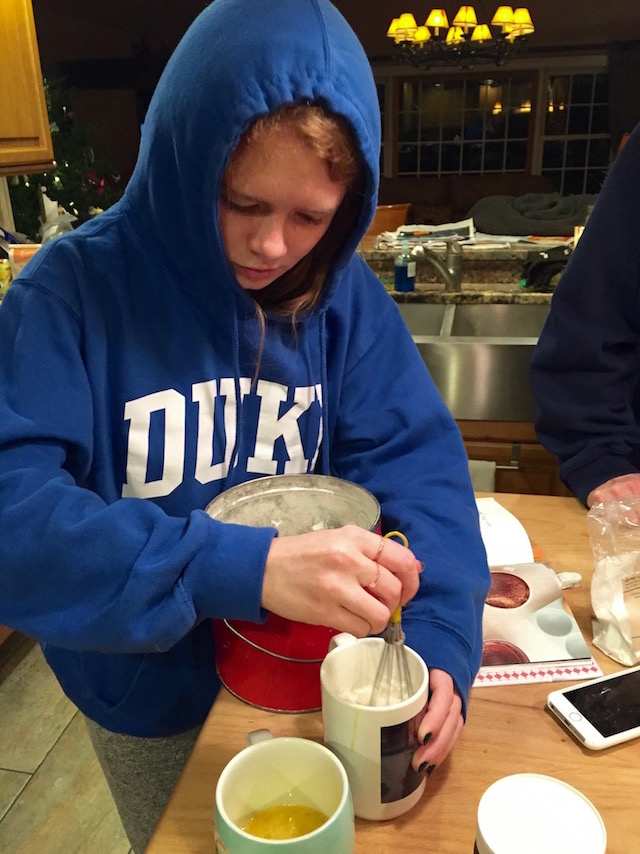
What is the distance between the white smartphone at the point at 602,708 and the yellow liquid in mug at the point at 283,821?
10.7 inches

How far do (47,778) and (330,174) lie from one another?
1762 millimetres

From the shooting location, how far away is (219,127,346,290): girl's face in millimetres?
658

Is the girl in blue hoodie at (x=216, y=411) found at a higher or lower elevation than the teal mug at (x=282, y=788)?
higher

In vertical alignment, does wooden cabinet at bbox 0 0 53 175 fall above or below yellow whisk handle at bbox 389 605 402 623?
above

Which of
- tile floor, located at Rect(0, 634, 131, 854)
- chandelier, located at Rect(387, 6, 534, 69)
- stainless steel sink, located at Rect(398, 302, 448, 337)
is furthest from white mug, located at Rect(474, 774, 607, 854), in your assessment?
chandelier, located at Rect(387, 6, 534, 69)

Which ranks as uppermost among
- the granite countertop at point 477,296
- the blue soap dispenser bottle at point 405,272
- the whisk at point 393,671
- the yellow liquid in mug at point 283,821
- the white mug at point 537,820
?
the whisk at point 393,671

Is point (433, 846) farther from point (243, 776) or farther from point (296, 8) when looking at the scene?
point (296, 8)

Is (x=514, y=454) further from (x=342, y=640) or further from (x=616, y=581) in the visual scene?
(x=342, y=640)

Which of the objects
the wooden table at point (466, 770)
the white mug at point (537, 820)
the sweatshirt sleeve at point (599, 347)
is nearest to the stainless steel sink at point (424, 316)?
the sweatshirt sleeve at point (599, 347)

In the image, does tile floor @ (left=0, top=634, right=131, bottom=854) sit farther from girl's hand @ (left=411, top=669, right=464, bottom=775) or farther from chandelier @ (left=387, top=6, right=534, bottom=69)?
chandelier @ (left=387, top=6, right=534, bottom=69)

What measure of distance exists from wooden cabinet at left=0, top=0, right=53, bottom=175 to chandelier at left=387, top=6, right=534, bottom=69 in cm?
225

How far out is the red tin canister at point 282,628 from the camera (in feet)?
2.17

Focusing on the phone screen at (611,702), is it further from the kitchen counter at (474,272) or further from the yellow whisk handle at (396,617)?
the kitchen counter at (474,272)

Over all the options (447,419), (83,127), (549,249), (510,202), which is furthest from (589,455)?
(83,127)
